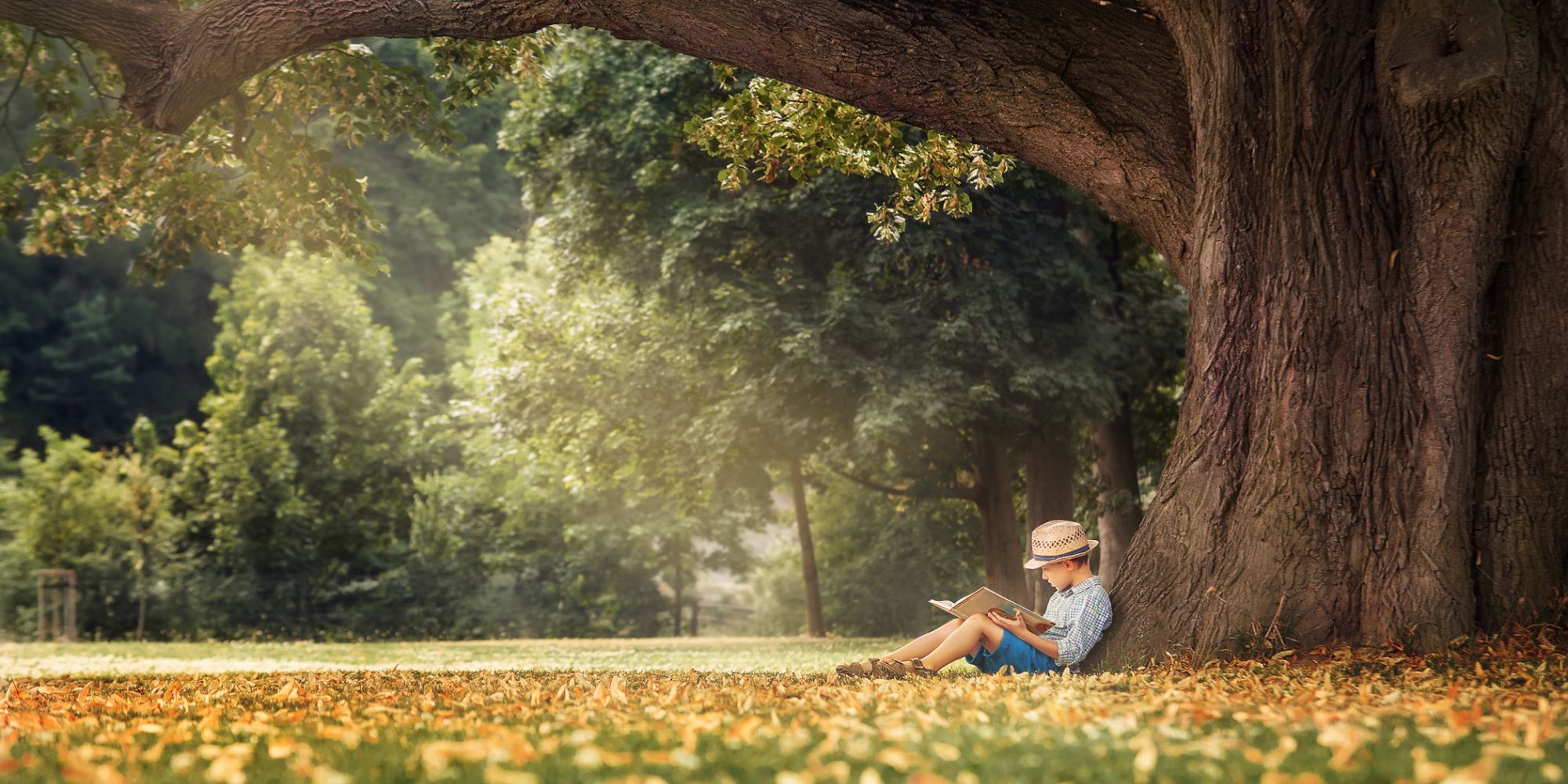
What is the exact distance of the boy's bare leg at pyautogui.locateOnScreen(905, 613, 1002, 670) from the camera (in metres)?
7.23

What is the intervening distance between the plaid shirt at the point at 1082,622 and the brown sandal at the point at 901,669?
0.81 m

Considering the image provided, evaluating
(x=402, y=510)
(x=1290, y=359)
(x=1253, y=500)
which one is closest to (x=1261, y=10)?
(x=1290, y=359)

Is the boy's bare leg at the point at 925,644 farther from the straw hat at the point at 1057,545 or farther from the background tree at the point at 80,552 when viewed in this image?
the background tree at the point at 80,552

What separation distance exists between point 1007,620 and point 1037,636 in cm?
19

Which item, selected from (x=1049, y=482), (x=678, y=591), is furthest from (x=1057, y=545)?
(x=678, y=591)

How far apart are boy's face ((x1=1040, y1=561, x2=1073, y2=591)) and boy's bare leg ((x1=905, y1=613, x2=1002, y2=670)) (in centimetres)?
51

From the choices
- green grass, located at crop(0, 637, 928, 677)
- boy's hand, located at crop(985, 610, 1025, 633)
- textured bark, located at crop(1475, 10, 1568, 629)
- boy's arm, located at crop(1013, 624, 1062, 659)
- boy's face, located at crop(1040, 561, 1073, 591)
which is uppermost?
textured bark, located at crop(1475, 10, 1568, 629)

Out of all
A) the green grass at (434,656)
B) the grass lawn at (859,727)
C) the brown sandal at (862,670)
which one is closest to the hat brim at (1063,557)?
the grass lawn at (859,727)

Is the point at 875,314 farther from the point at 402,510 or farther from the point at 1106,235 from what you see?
the point at 402,510

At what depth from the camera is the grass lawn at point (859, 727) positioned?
3.38 meters

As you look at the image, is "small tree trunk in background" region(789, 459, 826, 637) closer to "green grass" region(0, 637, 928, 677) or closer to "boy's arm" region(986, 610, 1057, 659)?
"green grass" region(0, 637, 928, 677)

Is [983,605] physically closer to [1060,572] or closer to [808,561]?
[1060,572]

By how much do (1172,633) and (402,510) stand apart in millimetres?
25620

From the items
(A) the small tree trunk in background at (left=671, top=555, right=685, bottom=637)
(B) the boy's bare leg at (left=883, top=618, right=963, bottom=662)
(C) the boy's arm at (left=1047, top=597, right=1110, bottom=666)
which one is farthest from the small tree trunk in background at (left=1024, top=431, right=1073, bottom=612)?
(A) the small tree trunk in background at (left=671, top=555, right=685, bottom=637)
